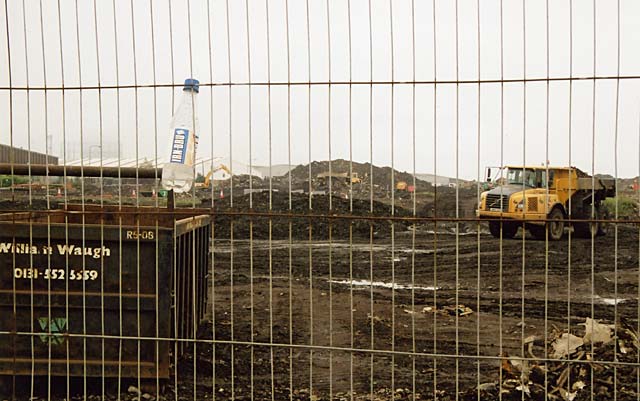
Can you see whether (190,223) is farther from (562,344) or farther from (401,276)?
(401,276)

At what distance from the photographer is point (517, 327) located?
794 cm

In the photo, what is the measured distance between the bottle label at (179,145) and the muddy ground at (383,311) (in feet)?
1.81

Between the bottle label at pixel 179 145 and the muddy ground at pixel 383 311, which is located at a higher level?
the bottle label at pixel 179 145

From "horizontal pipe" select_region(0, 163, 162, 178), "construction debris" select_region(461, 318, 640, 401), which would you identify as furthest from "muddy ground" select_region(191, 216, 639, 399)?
"horizontal pipe" select_region(0, 163, 162, 178)

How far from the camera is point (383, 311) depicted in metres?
8.97

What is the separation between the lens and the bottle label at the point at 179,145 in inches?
185

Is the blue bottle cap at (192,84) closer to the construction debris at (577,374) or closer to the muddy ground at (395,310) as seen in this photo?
the muddy ground at (395,310)

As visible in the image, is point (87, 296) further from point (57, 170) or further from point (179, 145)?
point (179, 145)

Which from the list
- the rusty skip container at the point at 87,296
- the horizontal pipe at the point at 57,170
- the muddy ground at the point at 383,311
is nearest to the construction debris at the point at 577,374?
the muddy ground at the point at 383,311

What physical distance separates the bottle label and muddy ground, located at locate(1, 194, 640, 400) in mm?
550

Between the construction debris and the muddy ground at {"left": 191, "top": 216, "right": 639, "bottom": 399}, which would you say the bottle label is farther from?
the construction debris

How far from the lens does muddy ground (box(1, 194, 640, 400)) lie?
4.20 metres

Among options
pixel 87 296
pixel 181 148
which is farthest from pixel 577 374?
pixel 87 296

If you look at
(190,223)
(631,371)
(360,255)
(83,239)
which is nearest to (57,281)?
(83,239)
